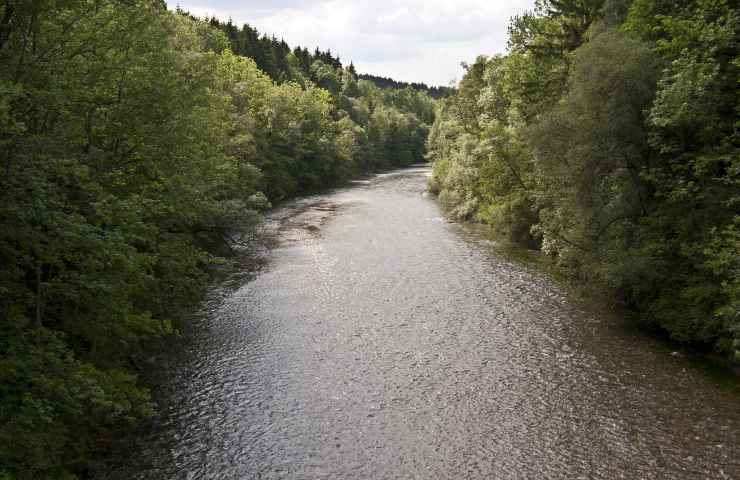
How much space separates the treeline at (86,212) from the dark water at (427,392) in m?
2.27

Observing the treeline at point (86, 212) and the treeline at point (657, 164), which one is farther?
the treeline at point (657, 164)

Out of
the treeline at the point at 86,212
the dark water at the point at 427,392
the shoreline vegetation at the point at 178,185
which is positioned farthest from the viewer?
the dark water at the point at 427,392

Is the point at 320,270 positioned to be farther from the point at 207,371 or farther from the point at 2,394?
the point at 2,394

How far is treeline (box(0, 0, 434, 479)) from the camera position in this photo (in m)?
10.4

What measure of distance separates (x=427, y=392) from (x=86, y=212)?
10.9m

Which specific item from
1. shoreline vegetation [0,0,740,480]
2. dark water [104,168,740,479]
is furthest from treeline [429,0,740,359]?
dark water [104,168,740,479]

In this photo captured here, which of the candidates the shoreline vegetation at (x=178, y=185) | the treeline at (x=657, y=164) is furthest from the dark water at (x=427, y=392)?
the treeline at (x=657, y=164)

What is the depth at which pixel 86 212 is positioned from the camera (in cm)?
1351

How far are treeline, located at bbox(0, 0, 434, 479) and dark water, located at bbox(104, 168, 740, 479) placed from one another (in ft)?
7.43

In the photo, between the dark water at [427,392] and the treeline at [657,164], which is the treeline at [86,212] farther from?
the treeline at [657,164]

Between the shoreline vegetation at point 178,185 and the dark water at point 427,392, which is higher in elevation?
the shoreline vegetation at point 178,185

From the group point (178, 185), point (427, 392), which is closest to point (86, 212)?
point (178, 185)

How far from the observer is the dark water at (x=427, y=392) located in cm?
1370

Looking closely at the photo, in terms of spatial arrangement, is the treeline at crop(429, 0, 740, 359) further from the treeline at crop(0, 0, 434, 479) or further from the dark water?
the treeline at crop(0, 0, 434, 479)
